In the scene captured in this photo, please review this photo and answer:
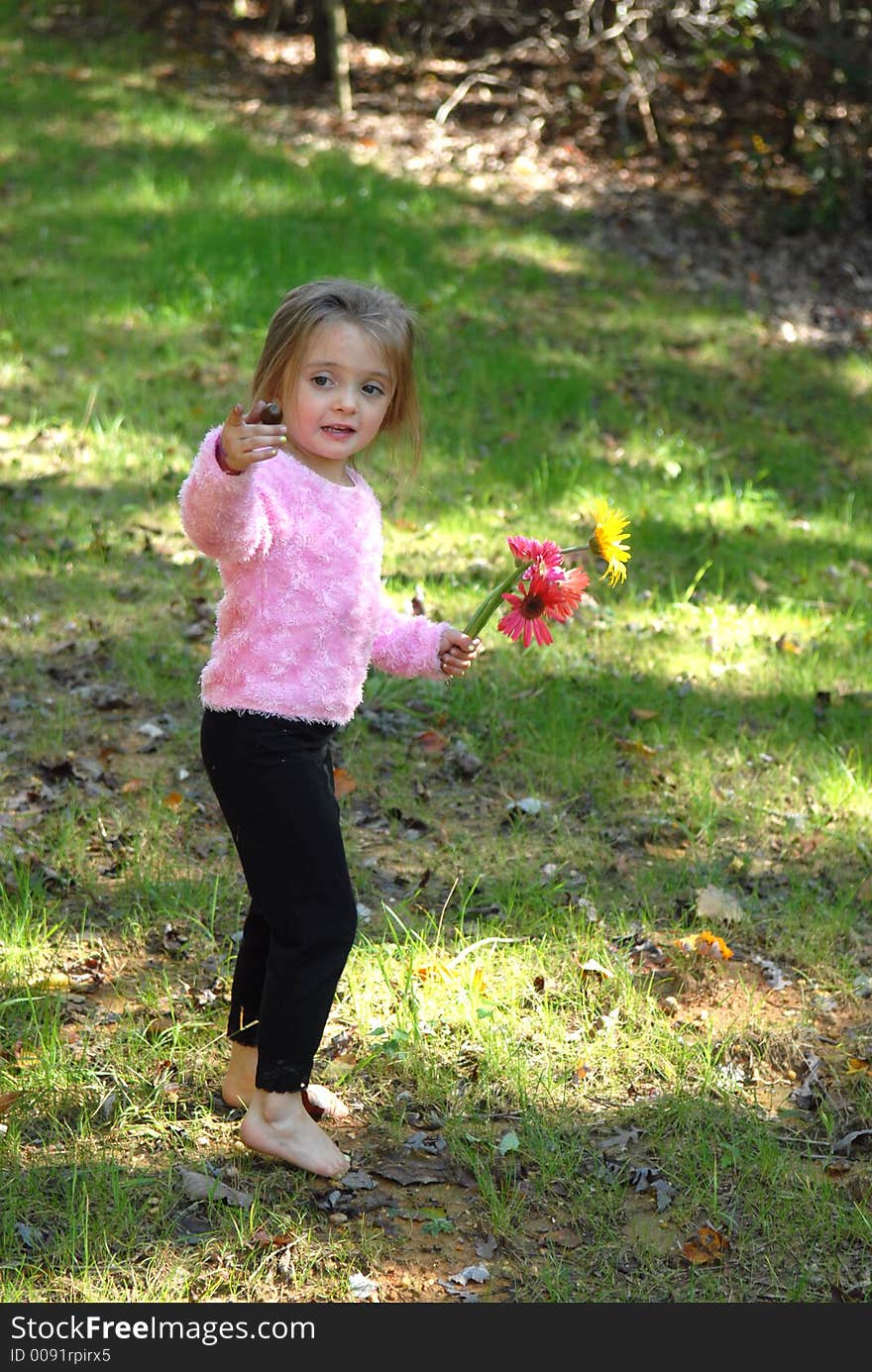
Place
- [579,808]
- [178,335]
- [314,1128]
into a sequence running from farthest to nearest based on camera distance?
[178,335], [579,808], [314,1128]

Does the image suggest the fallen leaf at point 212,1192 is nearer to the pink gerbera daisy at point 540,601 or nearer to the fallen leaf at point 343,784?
the pink gerbera daisy at point 540,601

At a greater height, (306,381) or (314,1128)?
(306,381)

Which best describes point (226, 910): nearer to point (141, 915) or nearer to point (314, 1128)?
point (141, 915)

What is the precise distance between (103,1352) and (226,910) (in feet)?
4.81

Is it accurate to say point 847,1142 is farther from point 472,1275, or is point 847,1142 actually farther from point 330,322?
point 330,322

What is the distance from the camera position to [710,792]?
4594 millimetres

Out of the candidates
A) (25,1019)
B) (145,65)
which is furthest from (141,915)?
(145,65)

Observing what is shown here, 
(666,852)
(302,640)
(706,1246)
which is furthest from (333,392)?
(666,852)

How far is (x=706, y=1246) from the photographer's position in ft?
9.32

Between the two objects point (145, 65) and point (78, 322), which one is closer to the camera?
point (78, 322)

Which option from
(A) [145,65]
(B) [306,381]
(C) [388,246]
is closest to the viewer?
(B) [306,381]

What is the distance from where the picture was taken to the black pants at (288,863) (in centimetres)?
273

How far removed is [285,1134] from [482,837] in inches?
59.6

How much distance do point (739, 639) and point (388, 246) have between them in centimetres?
476
